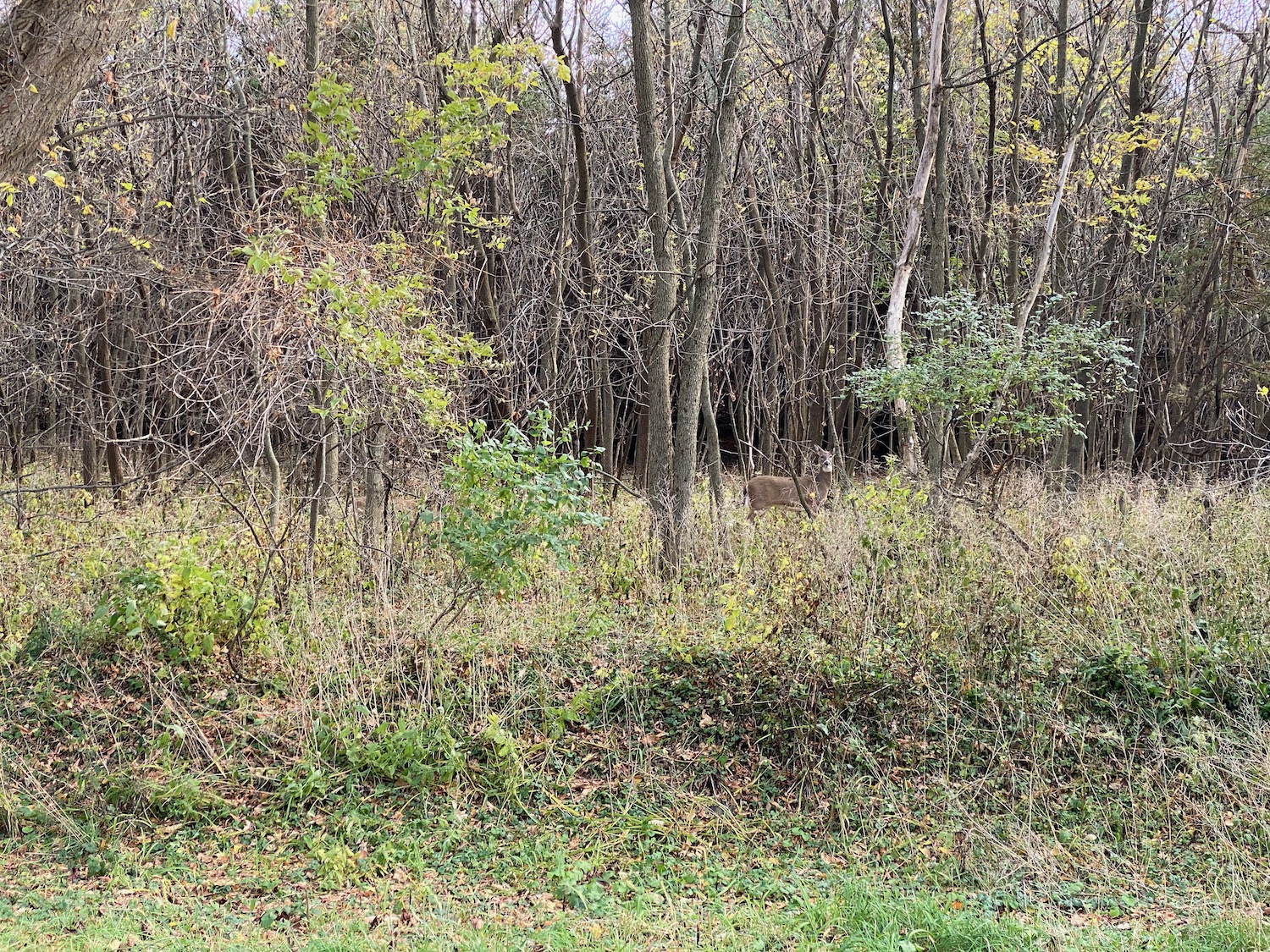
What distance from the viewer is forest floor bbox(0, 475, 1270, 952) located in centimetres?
394

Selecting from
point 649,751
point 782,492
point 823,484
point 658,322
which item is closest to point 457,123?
point 658,322

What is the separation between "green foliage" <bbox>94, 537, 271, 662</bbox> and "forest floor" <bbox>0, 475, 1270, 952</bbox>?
0.03 m

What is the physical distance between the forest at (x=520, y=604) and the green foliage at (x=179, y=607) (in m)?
0.03

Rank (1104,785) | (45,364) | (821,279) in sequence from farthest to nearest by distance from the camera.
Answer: (821,279) < (45,364) < (1104,785)

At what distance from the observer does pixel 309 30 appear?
7.91 meters

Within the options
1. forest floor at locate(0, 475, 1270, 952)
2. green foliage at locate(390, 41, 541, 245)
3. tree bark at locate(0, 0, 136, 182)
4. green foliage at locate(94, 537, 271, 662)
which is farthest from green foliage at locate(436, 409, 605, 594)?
tree bark at locate(0, 0, 136, 182)

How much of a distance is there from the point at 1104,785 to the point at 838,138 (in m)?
9.28

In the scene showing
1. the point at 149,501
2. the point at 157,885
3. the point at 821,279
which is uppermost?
the point at 821,279

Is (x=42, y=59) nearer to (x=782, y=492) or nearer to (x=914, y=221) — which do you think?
(x=914, y=221)

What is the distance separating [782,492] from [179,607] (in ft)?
22.4

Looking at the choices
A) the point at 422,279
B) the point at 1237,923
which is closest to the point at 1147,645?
the point at 1237,923

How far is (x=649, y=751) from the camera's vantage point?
521cm

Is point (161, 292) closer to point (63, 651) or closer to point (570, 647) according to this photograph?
point (63, 651)

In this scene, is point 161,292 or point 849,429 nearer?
point 161,292
